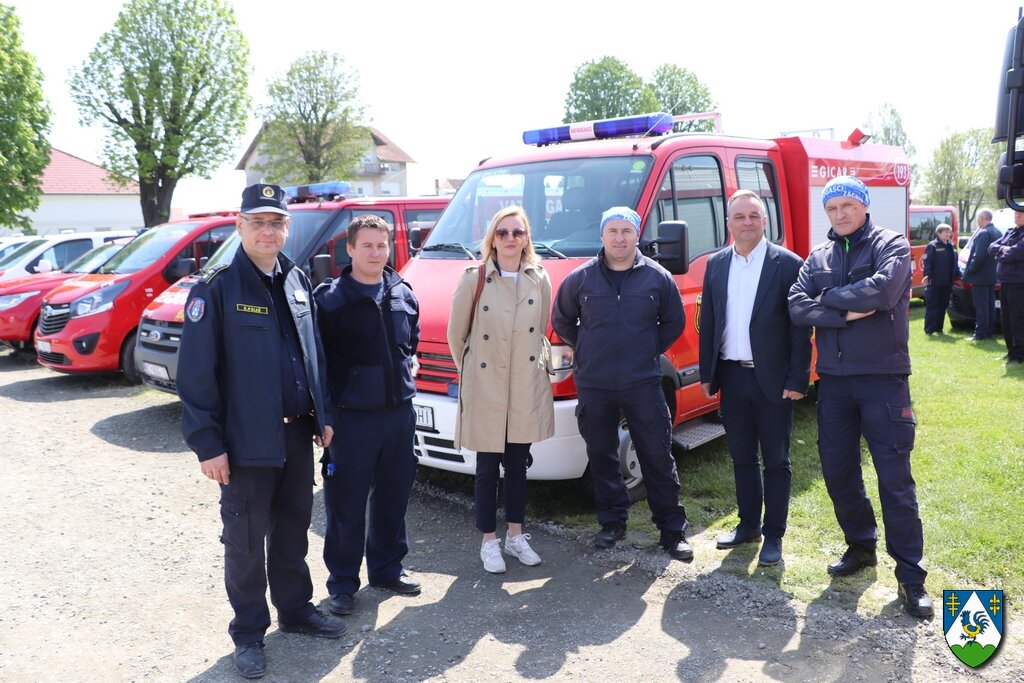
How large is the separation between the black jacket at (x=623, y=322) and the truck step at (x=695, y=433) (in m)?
1.11

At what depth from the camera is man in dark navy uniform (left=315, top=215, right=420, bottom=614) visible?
4047mm

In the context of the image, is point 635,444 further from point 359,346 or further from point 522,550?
point 359,346

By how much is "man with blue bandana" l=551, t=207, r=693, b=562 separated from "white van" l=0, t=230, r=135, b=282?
36.4 feet

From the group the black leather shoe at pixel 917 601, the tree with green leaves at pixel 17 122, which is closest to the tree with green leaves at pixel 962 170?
the tree with green leaves at pixel 17 122

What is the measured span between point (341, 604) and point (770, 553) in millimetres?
2297

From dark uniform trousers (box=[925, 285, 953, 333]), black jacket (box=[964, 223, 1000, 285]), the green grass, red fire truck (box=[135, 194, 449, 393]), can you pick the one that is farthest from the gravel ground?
dark uniform trousers (box=[925, 285, 953, 333])

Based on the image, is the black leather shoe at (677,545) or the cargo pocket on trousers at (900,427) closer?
the cargo pocket on trousers at (900,427)

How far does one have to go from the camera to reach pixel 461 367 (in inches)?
181

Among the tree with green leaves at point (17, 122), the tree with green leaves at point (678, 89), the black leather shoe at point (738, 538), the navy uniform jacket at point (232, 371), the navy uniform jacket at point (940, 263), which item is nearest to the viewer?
the navy uniform jacket at point (232, 371)

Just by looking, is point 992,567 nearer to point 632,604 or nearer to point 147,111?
point 632,604

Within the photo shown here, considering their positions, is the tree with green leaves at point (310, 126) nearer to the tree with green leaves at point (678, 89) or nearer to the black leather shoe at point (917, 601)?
the tree with green leaves at point (678, 89)

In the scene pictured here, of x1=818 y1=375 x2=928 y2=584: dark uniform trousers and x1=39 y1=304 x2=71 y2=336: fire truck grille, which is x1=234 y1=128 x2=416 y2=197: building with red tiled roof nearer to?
x1=39 y1=304 x2=71 y2=336: fire truck grille

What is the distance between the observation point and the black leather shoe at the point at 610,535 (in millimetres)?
4797

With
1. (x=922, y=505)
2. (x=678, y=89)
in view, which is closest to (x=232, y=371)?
(x=922, y=505)
